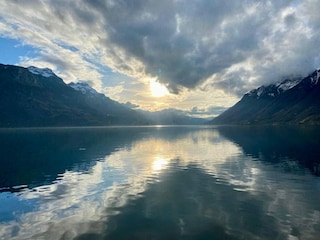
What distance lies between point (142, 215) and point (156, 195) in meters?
10.7

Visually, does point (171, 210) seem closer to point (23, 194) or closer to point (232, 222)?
point (232, 222)

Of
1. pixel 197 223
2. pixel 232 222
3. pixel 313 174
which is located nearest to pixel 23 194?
pixel 197 223

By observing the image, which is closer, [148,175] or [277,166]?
[148,175]

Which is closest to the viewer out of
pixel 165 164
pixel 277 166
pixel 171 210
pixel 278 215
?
pixel 278 215

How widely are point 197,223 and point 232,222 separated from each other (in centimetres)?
437

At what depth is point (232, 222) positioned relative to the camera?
35562mm

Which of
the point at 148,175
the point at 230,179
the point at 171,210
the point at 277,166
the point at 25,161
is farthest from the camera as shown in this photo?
the point at 25,161

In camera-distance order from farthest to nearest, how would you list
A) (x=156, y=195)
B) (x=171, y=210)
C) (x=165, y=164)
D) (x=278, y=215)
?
(x=165, y=164)
(x=156, y=195)
(x=171, y=210)
(x=278, y=215)

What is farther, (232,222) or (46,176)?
(46,176)

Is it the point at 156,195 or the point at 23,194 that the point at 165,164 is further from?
the point at 23,194

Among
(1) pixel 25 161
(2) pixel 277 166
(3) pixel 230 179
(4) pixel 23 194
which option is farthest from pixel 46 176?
(2) pixel 277 166

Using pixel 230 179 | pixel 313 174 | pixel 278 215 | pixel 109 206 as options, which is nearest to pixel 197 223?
pixel 278 215

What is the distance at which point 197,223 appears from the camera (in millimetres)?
35438

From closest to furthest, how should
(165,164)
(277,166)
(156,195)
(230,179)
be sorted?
(156,195) → (230,179) → (277,166) → (165,164)
